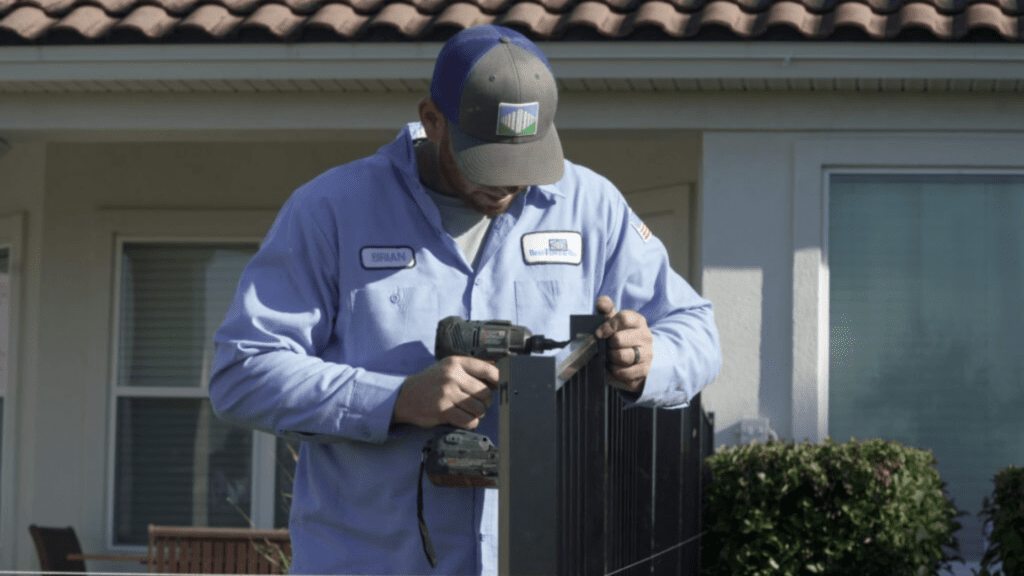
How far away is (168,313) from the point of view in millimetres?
7727

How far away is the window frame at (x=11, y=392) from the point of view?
7629 millimetres

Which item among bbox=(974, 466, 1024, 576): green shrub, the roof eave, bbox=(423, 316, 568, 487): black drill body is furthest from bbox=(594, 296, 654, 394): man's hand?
the roof eave

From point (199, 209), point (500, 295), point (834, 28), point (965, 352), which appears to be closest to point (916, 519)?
point (965, 352)

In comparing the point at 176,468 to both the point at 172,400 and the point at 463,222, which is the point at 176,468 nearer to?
the point at 172,400

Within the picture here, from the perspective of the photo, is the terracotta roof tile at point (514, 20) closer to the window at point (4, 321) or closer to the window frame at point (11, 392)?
the window frame at point (11, 392)

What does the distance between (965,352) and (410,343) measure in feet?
13.3

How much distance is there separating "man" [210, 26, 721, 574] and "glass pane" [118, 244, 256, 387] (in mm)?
5223

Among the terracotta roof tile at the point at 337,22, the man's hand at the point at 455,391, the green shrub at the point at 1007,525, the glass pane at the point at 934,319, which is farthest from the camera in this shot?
the glass pane at the point at 934,319

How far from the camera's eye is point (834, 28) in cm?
555

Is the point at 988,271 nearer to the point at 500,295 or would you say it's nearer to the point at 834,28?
the point at 834,28

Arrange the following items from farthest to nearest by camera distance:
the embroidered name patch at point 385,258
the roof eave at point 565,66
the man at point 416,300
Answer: the roof eave at point 565,66 < the embroidered name patch at point 385,258 < the man at point 416,300

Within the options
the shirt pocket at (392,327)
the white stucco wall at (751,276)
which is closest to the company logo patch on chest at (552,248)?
the shirt pocket at (392,327)

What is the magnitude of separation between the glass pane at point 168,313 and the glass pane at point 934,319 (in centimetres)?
355

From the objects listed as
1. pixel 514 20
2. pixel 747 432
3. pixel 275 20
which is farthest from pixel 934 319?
pixel 275 20
